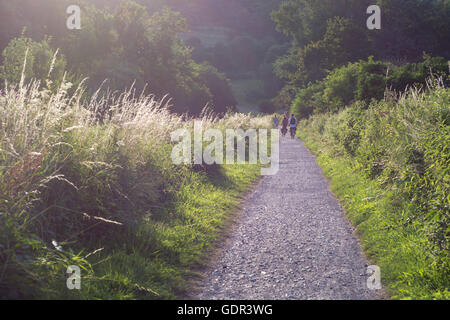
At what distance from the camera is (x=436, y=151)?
5062 millimetres

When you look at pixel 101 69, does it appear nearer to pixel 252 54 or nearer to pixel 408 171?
pixel 408 171

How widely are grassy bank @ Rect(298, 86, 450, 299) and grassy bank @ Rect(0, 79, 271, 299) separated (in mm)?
2493

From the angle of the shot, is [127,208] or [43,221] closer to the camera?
[43,221]

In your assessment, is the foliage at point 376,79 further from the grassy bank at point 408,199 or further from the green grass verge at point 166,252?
the green grass verge at point 166,252

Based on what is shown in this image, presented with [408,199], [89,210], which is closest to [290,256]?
[408,199]

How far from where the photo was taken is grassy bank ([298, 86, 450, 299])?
4.23 meters

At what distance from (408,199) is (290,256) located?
2325 millimetres

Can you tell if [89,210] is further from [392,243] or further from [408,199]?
[408,199]

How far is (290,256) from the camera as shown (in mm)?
5320

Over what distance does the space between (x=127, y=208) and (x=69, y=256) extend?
1.67 m

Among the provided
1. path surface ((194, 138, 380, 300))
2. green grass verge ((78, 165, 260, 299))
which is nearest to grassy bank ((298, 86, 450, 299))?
path surface ((194, 138, 380, 300))

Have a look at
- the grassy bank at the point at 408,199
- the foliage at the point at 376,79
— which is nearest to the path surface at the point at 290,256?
the grassy bank at the point at 408,199

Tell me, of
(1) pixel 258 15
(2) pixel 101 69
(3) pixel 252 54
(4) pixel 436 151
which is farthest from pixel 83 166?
(1) pixel 258 15
